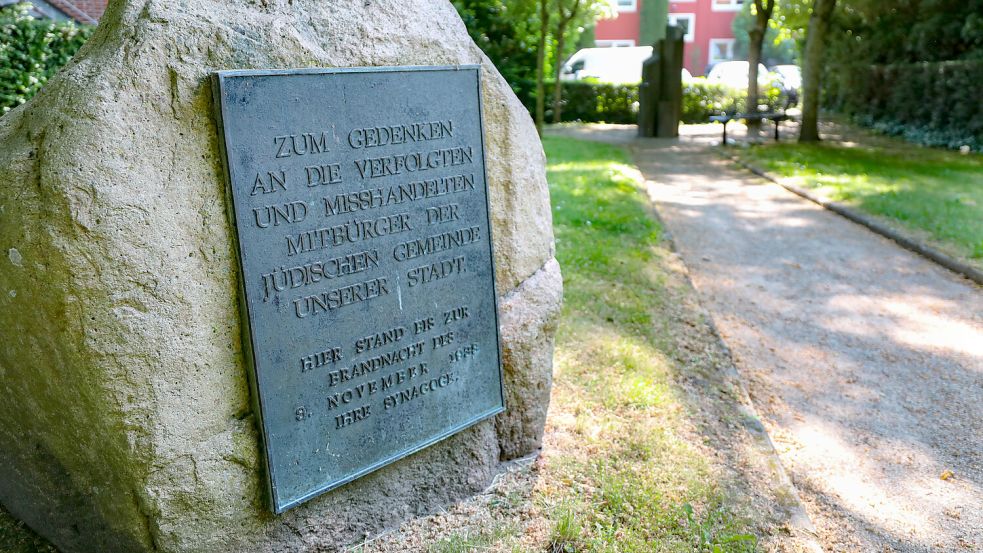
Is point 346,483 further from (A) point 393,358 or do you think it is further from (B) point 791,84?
(B) point 791,84

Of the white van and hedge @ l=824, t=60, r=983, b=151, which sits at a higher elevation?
the white van

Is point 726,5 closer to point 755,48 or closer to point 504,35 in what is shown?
point 504,35

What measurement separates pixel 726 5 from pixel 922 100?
32.0m

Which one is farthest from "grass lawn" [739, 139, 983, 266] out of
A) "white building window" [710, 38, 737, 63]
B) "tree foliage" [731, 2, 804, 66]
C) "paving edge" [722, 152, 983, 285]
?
"white building window" [710, 38, 737, 63]

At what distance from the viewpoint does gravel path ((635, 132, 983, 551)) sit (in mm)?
3559

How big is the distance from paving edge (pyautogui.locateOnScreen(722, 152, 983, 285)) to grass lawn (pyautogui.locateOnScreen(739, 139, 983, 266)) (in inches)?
5.3

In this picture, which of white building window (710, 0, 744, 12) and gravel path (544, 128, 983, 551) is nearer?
gravel path (544, 128, 983, 551)

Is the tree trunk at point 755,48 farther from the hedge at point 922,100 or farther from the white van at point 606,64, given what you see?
the white van at point 606,64

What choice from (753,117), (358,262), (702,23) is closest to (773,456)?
(358,262)

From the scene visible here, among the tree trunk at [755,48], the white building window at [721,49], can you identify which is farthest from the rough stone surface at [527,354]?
the white building window at [721,49]

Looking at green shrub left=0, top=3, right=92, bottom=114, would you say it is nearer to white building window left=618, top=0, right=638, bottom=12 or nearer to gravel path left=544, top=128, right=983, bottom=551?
gravel path left=544, top=128, right=983, bottom=551

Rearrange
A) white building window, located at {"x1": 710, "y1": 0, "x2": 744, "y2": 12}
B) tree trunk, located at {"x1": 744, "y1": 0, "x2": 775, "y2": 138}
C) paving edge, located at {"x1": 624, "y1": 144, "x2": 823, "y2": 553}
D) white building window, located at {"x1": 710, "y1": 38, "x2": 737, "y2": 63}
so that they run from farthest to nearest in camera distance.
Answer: white building window, located at {"x1": 710, "y1": 38, "x2": 737, "y2": 63} < white building window, located at {"x1": 710, "y1": 0, "x2": 744, "y2": 12} < tree trunk, located at {"x1": 744, "y1": 0, "x2": 775, "y2": 138} < paving edge, located at {"x1": 624, "y1": 144, "x2": 823, "y2": 553}

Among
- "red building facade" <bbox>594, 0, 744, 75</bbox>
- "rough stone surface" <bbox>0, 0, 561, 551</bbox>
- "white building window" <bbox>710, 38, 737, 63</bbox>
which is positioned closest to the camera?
"rough stone surface" <bbox>0, 0, 561, 551</bbox>

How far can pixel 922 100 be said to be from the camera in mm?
17672
